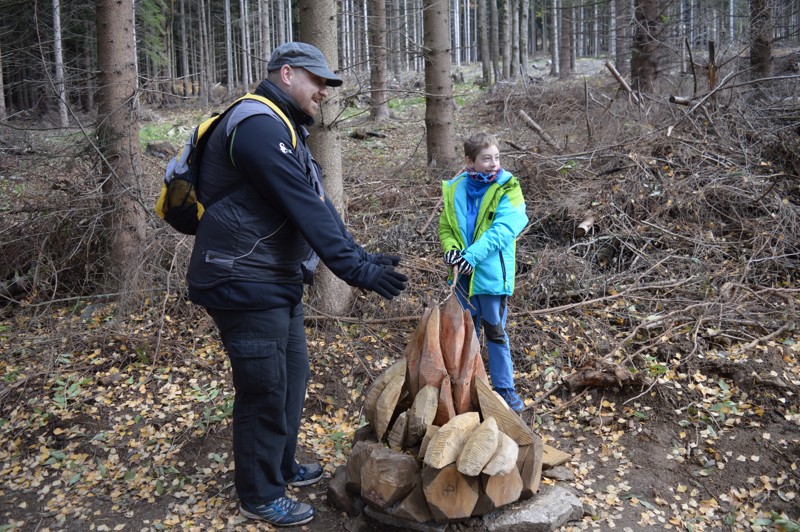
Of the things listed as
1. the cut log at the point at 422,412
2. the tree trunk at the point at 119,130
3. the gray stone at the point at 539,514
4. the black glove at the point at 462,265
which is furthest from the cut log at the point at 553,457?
the tree trunk at the point at 119,130

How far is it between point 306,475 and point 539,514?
1.30m

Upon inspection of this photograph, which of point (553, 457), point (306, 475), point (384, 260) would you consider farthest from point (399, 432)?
point (553, 457)

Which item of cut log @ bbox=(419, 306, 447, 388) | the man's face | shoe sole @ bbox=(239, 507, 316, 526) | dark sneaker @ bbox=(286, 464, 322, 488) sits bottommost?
shoe sole @ bbox=(239, 507, 316, 526)

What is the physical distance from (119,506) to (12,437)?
124cm

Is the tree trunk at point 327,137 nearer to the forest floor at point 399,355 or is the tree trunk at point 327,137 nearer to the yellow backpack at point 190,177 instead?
the forest floor at point 399,355

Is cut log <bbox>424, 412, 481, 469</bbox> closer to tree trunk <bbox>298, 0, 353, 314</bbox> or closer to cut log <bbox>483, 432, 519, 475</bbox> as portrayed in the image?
cut log <bbox>483, 432, 519, 475</bbox>

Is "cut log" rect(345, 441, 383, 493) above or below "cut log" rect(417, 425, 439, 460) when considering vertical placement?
below

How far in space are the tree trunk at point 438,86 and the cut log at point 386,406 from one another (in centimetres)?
513

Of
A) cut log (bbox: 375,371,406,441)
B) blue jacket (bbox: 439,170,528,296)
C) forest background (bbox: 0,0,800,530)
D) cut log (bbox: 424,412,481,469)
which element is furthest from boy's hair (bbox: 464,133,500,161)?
cut log (bbox: 424,412,481,469)

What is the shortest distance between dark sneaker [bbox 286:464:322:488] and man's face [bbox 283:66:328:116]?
197cm

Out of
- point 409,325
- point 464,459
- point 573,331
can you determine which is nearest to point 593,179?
point 573,331

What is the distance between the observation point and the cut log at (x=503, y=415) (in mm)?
2900

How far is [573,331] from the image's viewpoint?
490 cm

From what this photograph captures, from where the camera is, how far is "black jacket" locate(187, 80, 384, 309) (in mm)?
2477
